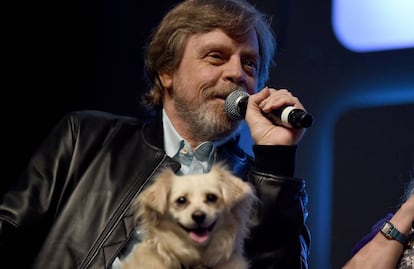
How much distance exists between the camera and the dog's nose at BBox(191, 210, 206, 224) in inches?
30.6

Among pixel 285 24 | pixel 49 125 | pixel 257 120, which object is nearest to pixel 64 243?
pixel 257 120

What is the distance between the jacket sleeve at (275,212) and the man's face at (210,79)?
0.25m

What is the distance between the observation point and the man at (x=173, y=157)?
0.97 metres

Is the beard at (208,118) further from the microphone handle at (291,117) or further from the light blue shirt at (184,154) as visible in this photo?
the microphone handle at (291,117)

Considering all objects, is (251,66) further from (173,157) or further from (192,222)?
(192,222)

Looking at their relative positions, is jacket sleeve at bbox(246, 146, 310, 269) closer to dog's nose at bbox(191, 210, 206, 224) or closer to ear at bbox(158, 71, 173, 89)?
dog's nose at bbox(191, 210, 206, 224)

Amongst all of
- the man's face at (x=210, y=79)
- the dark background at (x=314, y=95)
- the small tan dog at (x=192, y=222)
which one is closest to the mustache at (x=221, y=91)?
the man's face at (x=210, y=79)

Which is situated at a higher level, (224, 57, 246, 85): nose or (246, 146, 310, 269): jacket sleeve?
(224, 57, 246, 85): nose

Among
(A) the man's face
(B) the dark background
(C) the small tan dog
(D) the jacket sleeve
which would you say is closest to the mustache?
(A) the man's face

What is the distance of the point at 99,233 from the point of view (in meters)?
1.12

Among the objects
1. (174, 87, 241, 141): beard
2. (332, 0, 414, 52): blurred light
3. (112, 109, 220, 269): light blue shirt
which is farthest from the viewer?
(332, 0, 414, 52): blurred light

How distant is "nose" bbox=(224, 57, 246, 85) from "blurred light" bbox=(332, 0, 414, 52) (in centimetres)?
66

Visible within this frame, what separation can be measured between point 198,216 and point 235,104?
1.31ft

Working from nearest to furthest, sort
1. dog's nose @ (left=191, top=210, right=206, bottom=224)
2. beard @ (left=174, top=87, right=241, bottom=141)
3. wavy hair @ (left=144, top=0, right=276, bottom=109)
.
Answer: dog's nose @ (left=191, top=210, right=206, bottom=224)
beard @ (left=174, top=87, right=241, bottom=141)
wavy hair @ (left=144, top=0, right=276, bottom=109)
